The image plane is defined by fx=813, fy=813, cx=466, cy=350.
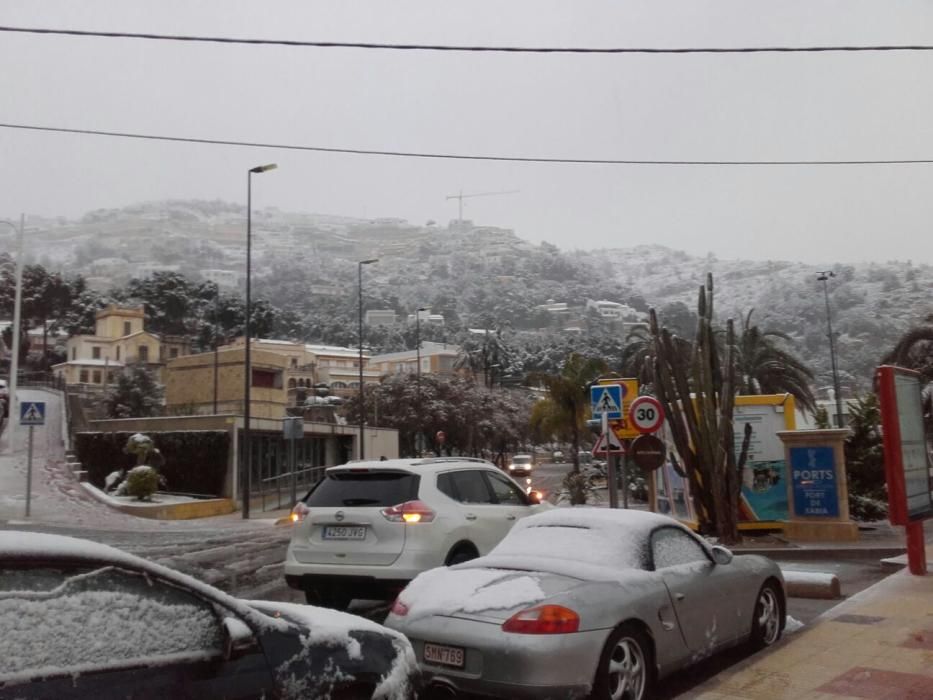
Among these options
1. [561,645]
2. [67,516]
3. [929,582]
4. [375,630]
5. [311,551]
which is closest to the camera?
[375,630]

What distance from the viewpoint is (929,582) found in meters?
9.38

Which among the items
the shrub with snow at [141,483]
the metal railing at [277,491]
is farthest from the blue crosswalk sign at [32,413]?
the metal railing at [277,491]

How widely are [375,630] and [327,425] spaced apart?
120ft

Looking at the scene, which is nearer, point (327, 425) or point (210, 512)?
point (210, 512)

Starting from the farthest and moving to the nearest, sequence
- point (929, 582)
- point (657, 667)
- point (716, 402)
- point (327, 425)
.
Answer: point (327, 425)
point (716, 402)
point (929, 582)
point (657, 667)

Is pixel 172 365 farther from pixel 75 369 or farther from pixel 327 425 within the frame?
pixel 75 369

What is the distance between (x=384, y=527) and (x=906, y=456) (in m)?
6.31

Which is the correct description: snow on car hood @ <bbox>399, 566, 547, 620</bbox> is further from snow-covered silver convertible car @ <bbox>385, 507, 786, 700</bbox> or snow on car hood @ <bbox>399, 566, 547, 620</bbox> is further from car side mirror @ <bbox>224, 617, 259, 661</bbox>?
car side mirror @ <bbox>224, 617, 259, 661</bbox>

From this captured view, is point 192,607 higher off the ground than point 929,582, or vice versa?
point 192,607

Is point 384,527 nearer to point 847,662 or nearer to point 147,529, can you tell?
point 847,662

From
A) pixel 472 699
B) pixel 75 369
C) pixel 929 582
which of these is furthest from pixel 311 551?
pixel 75 369

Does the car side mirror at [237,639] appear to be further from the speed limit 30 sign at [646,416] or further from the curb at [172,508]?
the curb at [172,508]

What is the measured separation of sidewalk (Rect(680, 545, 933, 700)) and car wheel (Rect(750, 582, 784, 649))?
0.28 m

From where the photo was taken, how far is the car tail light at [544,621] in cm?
499
